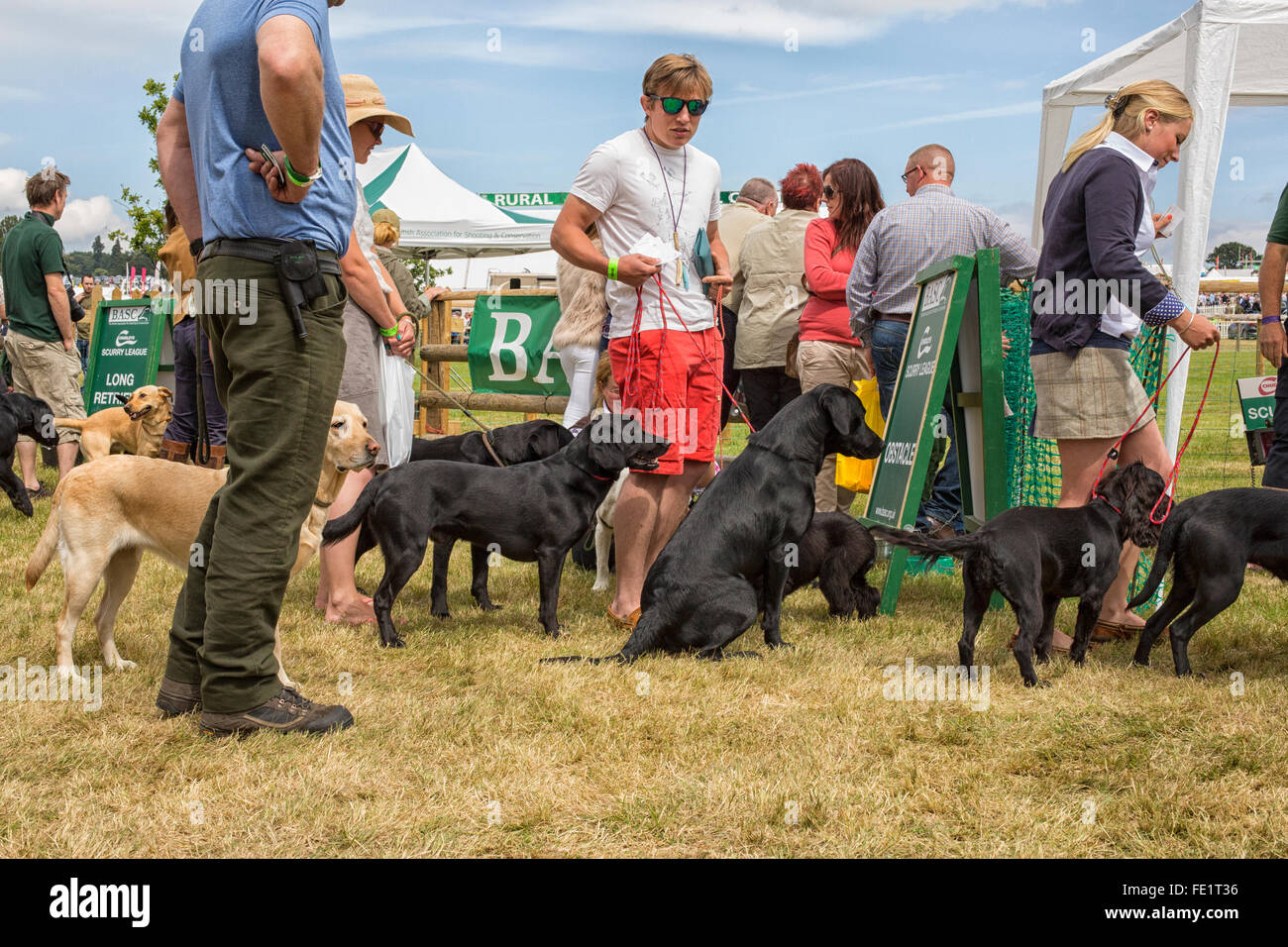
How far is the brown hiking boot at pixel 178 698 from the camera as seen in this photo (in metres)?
3.41

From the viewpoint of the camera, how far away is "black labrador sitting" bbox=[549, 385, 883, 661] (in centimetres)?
420

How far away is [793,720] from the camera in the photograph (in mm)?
3486

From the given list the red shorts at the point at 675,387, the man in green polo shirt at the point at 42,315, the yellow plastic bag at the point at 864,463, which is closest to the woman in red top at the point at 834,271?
the yellow plastic bag at the point at 864,463

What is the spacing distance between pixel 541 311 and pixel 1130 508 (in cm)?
608

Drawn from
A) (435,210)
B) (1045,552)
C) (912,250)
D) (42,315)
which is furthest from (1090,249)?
(435,210)

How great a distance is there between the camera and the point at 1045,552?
4027mm

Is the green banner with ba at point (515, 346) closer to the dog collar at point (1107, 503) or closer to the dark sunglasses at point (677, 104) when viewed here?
the dark sunglasses at point (677, 104)

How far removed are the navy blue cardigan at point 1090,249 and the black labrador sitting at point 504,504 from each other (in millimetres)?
1713

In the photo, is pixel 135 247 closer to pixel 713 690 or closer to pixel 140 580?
pixel 140 580

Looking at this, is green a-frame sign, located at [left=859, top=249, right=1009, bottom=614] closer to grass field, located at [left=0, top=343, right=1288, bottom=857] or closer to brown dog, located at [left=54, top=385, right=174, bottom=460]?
grass field, located at [left=0, top=343, right=1288, bottom=857]

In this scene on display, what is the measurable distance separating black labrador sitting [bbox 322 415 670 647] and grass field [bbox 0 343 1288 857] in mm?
353

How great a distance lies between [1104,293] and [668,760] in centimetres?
249

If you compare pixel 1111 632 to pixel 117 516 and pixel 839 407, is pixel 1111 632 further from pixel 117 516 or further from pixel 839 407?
pixel 117 516
